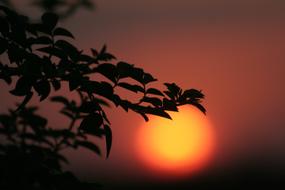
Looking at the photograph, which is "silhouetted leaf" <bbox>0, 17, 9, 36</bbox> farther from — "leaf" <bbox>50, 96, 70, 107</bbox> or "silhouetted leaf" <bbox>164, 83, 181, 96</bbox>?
"leaf" <bbox>50, 96, 70, 107</bbox>

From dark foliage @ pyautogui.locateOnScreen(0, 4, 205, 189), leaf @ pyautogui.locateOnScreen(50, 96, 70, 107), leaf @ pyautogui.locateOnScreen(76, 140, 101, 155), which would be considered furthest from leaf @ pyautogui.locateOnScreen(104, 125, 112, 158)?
leaf @ pyautogui.locateOnScreen(50, 96, 70, 107)

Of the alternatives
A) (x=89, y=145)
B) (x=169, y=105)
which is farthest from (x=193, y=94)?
(x=89, y=145)

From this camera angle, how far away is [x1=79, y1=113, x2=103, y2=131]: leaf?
279 centimetres

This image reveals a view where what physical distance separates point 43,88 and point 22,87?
0.11 metres

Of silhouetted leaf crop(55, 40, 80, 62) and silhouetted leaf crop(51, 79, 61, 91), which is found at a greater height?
silhouetted leaf crop(55, 40, 80, 62)

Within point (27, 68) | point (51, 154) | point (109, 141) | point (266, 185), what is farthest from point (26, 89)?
point (266, 185)

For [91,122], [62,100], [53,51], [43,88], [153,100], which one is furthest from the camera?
[62,100]

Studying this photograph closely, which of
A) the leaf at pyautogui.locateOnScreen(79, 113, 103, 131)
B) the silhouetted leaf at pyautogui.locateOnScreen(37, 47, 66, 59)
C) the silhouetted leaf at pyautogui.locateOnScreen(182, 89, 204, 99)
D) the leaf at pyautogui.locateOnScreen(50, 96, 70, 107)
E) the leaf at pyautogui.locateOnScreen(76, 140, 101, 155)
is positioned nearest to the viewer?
the leaf at pyautogui.locateOnScreen(79, 113, 103, 131)

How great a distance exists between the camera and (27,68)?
286cm

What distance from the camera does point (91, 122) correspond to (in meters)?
2.81

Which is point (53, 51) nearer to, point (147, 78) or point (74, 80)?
point (74, 80)

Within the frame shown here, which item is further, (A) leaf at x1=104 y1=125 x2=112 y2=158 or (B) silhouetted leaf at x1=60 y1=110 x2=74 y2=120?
(B) silhouetted leaf at x1=60 y1=110 x2=74 y2=120

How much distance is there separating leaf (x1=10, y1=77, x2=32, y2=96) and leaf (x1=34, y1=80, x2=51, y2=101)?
39mm

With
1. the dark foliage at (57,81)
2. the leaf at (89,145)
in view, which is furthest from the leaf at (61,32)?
the leaf at (89,145)
